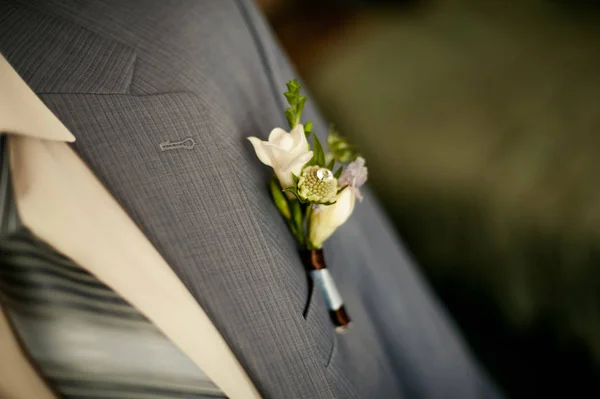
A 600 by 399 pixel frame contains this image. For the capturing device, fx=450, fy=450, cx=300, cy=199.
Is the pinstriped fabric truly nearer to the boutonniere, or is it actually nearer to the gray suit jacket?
the gray suit jacket

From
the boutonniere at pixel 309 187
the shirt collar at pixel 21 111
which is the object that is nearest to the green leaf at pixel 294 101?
the boutonniere at pixel 309 187

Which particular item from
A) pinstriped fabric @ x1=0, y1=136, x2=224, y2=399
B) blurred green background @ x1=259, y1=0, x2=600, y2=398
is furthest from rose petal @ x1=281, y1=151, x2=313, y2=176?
blurred green background @ x1=259, y1=0, x2=600, y2=398

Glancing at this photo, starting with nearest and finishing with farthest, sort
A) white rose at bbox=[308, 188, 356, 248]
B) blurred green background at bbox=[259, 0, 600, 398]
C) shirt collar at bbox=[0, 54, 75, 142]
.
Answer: shirt collar at bbox=[0, 54, 75, 142], white rose at bbox=[308, 188, 356, 248], blurred green background at bbox=[259, 0, 600, 398]

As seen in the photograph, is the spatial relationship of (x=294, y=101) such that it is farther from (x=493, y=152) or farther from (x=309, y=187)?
(x=493, y=152)

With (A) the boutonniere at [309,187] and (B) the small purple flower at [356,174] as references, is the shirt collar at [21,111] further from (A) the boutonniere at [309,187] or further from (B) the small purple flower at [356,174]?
(B) the small purple flower at [356,174]

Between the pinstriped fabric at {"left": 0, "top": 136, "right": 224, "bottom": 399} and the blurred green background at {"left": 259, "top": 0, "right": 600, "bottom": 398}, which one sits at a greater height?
the pinstriped fabric at {"left": 0, "top": 136, "right": 224, "bottom": 399}

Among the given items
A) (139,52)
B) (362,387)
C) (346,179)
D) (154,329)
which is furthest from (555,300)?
(139,52)

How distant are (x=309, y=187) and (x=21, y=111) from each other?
355 millimetres

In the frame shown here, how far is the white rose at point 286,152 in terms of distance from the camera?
1.94 ft

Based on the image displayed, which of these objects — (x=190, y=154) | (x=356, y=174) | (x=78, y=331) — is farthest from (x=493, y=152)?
(x=78, y=331)

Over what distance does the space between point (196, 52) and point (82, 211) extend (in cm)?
29

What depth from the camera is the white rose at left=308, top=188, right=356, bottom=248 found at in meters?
0.62

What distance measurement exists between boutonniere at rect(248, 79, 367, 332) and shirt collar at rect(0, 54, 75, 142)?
0.80 feet

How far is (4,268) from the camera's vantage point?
542 millimetres
